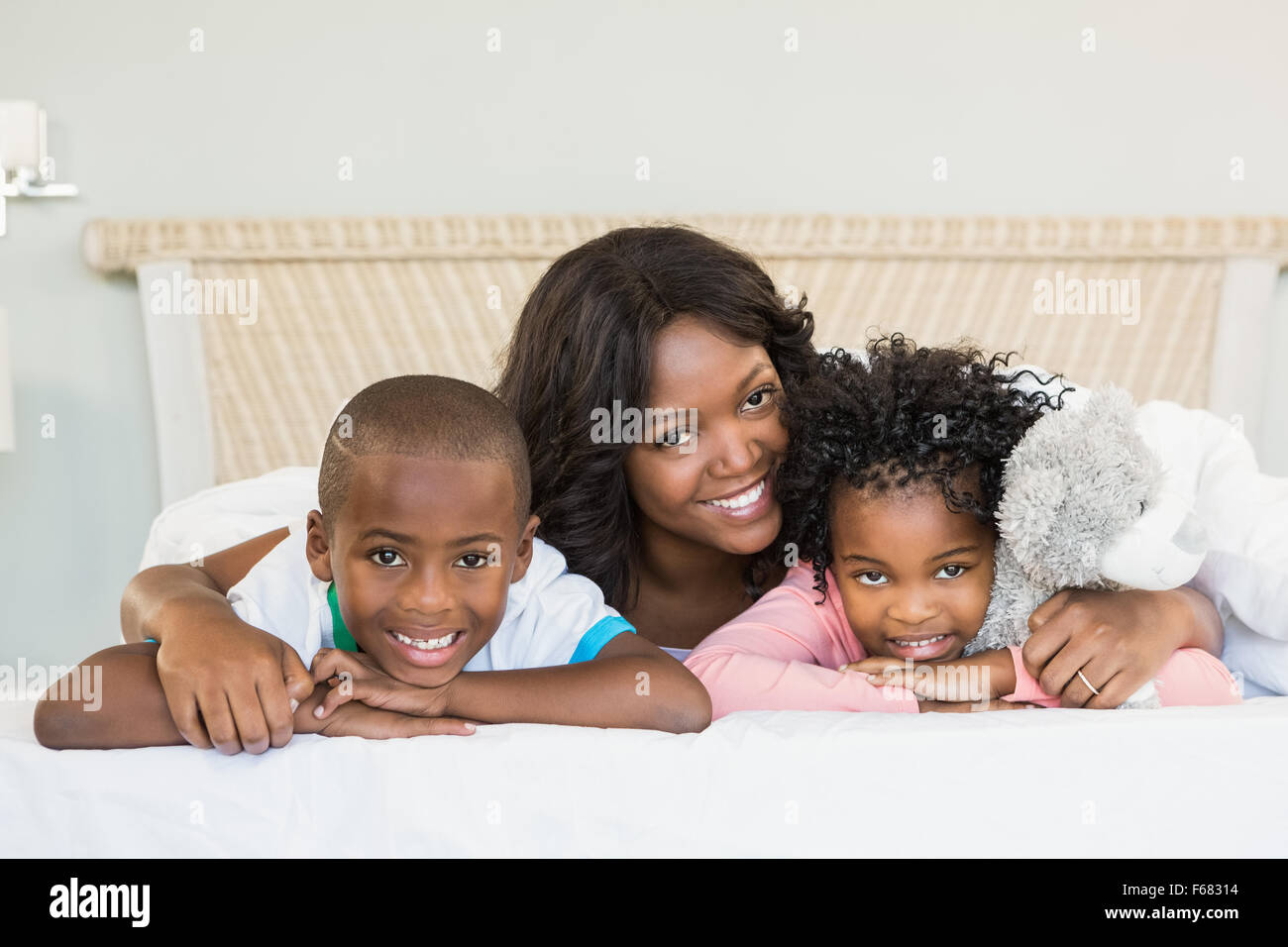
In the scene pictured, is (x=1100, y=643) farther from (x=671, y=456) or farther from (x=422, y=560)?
(x=422, y=560)

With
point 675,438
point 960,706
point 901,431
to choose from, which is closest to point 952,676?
point 960,706

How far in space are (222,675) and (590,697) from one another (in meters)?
0.36

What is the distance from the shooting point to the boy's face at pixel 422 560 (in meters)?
1.20

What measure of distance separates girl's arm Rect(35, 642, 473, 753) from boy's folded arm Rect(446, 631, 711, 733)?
0.18 feet

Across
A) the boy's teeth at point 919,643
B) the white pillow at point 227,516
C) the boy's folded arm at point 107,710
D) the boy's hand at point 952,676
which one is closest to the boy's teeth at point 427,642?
the boy's folded arm at point 107,710

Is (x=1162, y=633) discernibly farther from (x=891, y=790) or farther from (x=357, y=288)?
(x=357, y=288)

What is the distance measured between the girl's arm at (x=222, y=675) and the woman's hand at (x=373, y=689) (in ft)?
0.11

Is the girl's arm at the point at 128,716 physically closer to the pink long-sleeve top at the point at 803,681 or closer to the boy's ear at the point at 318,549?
the boy's ear at the point at 318,549

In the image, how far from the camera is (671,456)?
1.63 metres

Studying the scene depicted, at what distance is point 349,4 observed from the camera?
9.76 ft

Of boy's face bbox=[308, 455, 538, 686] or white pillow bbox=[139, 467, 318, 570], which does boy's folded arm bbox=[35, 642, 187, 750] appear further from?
white pillow bbox=[139, 467, 318, 570]
